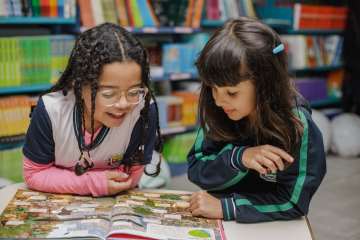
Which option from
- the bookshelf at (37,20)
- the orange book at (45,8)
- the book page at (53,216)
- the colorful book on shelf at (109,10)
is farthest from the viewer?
the colorful book on shelf at (109,10)

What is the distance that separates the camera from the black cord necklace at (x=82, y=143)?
1.19 m

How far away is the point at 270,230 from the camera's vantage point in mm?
989

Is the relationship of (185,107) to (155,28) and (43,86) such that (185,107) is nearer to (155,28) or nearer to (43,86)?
(155,28)

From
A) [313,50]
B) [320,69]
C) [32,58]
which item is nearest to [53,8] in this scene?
[32,58]

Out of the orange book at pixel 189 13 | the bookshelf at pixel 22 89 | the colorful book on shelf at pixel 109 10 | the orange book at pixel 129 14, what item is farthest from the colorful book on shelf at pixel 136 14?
the bookshelf at pixel 22 89

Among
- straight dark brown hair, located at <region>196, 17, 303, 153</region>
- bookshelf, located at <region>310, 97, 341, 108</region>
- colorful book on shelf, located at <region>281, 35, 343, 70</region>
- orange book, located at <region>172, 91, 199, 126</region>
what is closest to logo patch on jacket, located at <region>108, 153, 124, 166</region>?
straight dark brown hair, located at <region>196, 17, 303, 153</region>

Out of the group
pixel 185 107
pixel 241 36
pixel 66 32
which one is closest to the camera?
pixel 241 36

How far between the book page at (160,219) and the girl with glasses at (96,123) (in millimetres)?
77

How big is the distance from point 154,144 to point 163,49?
1.79 metres

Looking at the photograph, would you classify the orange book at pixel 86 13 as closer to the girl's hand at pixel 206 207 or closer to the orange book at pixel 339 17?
the girl's hand at pixel 206 207

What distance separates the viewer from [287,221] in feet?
3.39

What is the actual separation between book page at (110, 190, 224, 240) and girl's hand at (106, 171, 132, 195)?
0.06ft

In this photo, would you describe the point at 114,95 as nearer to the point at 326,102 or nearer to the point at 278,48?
the point at 278,48

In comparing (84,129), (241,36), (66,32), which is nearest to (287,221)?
(241,36)
